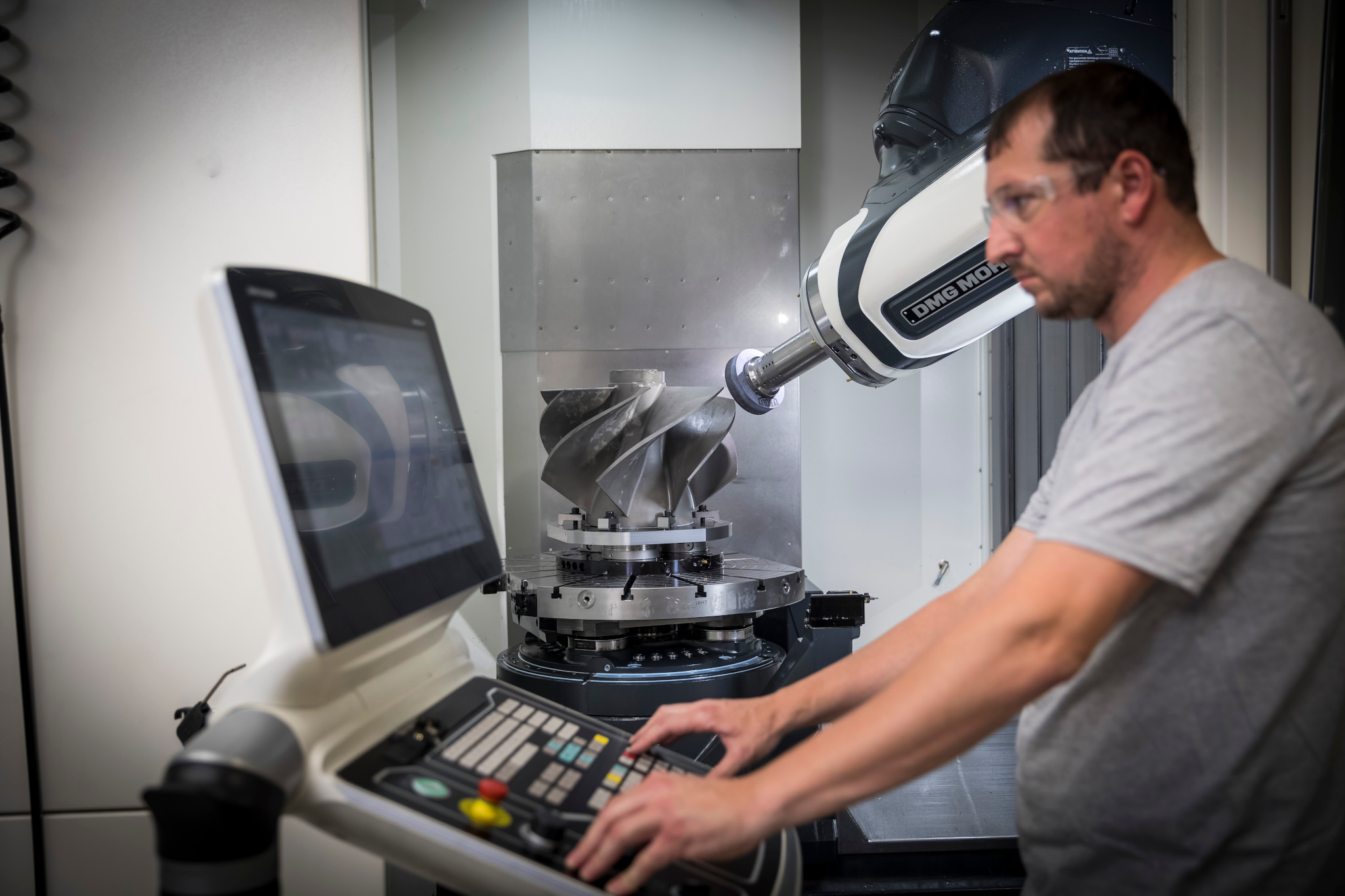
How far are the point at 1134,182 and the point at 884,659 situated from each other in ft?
1.88

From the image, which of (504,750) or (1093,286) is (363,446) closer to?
(504,750)

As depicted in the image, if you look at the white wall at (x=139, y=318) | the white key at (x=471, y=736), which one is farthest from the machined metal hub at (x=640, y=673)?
the white key at (x=471, y=736)

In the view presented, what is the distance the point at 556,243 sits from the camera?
8.07 feet

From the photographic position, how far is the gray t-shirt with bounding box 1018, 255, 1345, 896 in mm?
630

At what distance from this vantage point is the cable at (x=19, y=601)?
125 cm

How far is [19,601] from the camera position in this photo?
127 centimetres

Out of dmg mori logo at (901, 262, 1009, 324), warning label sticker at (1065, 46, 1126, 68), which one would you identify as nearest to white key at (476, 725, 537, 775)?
dmg mori logo at (901, 262, 1009, 324)

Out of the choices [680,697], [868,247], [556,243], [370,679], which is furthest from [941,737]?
[556,243]

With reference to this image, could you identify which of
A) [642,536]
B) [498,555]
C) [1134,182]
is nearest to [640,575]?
[642,536]

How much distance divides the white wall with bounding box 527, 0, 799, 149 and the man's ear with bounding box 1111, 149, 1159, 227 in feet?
5.89

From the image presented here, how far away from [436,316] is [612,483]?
4.28ft

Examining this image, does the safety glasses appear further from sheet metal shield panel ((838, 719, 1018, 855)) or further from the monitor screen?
sheet metal shield panel ((838, 719, 1018, 855))

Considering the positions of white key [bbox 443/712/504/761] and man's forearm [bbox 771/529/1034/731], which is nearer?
white key [bbox 443/712/504/761]

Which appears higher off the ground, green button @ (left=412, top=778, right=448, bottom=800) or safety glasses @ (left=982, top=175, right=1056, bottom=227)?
safety glasses @ (left=982, top=175, right=1056, bottom=227)
